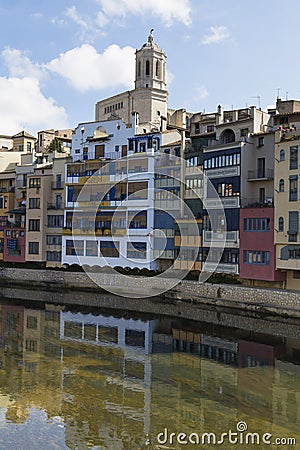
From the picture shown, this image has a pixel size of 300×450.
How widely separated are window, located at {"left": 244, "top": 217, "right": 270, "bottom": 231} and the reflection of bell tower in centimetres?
4389

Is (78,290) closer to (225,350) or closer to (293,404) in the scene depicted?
(225,350)

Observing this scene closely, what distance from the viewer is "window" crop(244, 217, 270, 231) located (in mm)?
36812

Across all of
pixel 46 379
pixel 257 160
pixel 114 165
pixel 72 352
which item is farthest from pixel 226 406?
pixel 114 165

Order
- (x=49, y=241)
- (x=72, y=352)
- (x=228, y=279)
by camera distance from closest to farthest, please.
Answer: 1. (x=72, y=352)
2. (x=228, y=279)
3. (x=49, y=241)

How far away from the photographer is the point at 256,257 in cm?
3731

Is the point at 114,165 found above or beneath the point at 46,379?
above

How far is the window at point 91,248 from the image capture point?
156 feet

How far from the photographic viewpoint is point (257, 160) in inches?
1553

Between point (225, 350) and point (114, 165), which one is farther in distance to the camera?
point (114, 165)

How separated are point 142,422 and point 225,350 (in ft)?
34.6

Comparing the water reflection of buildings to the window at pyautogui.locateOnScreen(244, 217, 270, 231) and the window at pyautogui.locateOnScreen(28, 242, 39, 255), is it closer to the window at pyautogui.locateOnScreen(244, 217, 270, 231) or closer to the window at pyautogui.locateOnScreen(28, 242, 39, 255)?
the window at pyautogui.locateOnScreen(244, 217, 270, 231)

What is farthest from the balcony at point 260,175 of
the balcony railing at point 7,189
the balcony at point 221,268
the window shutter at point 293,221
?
the balcony railing at point 7,189

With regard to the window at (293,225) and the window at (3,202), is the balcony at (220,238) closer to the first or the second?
the window at (293,225)

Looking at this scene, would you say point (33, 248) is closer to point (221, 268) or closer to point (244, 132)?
point (221, 268)
